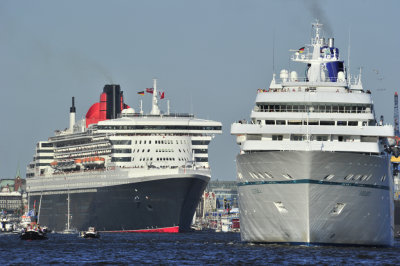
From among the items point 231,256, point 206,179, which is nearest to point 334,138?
point 231,256

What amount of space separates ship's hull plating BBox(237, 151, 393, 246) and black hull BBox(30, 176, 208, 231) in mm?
55240

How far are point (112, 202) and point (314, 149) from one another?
6573 cm

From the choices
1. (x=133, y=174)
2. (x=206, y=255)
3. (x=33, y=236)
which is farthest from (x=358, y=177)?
(x=133, y=174)

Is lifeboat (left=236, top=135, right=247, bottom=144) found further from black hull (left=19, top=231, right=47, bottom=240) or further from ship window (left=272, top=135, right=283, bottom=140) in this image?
black hull (left=19, top=231, right=47, bottom=240)

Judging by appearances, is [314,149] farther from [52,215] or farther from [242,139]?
[52,215]

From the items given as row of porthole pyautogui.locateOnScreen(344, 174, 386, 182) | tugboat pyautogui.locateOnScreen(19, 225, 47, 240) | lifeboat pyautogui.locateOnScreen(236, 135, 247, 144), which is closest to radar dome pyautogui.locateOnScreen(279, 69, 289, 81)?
lifeboat pyautogui.locateOnScreen(236, 135, 247, 144)

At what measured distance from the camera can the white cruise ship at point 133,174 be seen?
13600 centimetres

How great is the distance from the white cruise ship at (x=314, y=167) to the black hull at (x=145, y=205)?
52179 millimetres

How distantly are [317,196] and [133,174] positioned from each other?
64.5m

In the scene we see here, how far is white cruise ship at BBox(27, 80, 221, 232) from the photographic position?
13600 centimetres

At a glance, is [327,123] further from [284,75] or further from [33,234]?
[33,234]

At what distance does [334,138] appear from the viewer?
78.6 meters

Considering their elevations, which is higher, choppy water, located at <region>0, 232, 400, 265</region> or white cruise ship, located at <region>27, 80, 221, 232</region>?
white cruise ship, located at <region>27, 80, 221, 232</region>

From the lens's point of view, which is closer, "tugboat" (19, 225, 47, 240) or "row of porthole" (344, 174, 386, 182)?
"row of porthole" (344, 174, 386, 182)
